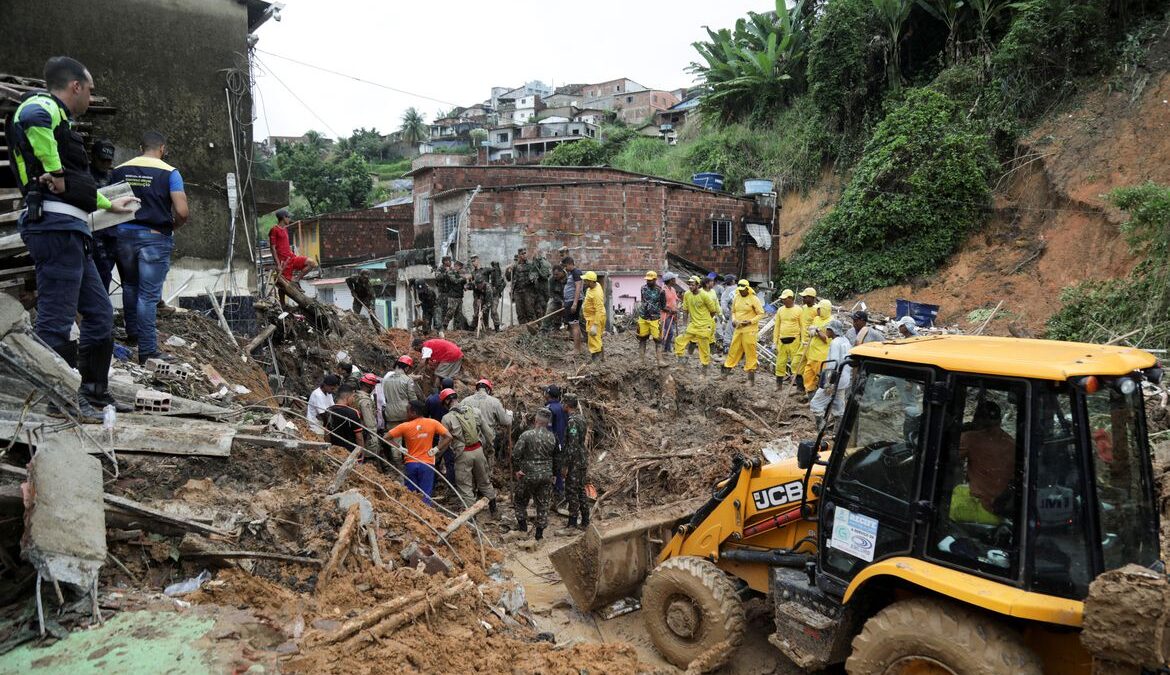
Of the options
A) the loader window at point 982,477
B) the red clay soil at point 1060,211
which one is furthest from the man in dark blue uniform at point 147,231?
the red clay soil at point 1060,211

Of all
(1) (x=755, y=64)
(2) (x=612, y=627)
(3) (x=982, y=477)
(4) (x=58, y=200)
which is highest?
(1) (x=755, y=64)

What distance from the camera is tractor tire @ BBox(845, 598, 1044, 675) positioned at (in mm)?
3945

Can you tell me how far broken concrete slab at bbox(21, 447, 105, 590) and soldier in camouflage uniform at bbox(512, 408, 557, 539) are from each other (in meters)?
5.43

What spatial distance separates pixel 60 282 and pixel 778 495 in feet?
18.0

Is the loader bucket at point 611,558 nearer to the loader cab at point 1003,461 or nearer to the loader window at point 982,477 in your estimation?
the loader cab at point 1003,461

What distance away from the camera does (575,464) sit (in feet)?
32.2

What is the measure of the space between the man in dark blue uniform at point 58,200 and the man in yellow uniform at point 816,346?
31.4 feet

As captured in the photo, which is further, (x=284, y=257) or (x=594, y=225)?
(x=594, y=225)

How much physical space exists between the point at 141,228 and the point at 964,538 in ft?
23.2

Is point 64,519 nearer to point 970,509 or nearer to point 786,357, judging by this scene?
point 970,509

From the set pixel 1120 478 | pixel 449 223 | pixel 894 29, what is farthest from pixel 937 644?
pixel 894 29

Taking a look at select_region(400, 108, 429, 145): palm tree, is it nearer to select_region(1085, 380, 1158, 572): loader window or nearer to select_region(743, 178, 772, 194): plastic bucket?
select_region(743, 178, 772, 194): plastic bucket

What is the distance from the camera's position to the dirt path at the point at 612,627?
5.96 metres

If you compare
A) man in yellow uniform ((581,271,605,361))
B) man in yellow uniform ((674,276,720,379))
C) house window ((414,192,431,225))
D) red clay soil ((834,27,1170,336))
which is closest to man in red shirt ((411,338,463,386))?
man in yellow uniform ((581,271,605,361))
